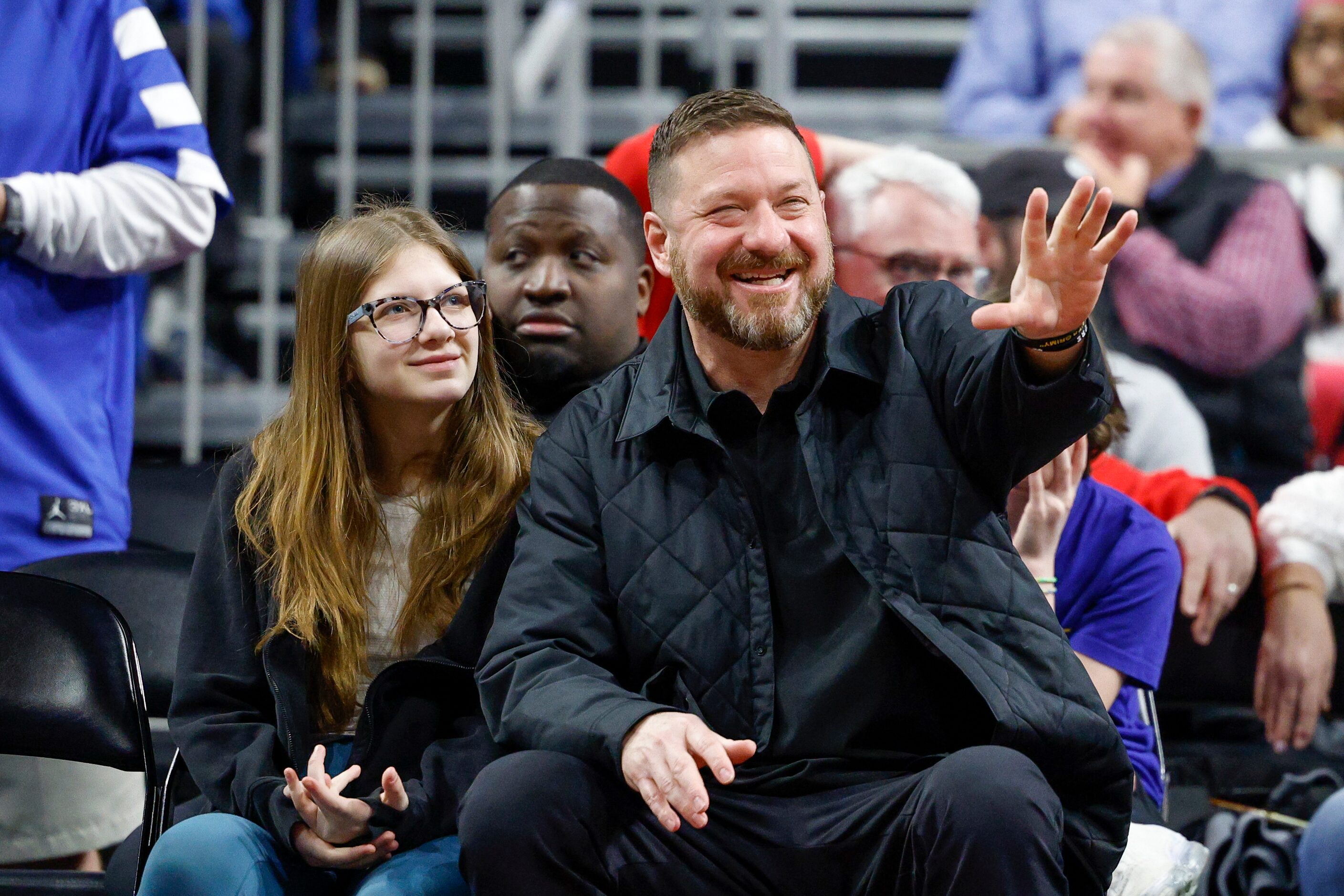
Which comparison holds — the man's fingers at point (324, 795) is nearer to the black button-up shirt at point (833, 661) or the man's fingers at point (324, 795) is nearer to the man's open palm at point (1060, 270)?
the black button-up shirt at point (833, 661)

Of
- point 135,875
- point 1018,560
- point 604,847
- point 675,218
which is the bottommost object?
point 135,875

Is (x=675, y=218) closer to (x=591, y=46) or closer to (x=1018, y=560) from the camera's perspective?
(x=1018, y=560)

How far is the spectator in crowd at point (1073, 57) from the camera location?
481cm

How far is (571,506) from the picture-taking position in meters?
2.08

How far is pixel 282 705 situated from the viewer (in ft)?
6.98

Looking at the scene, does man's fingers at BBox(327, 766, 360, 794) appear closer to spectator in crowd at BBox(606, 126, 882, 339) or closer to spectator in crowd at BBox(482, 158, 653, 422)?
spectator in crowd at BBox(482, 158, 653, 422)

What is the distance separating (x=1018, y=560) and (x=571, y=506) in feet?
1.92

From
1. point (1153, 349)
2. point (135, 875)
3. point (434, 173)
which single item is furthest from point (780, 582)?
point (434, 173)

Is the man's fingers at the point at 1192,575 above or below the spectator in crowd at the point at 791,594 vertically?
below

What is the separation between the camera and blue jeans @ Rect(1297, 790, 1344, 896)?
87.1 inches

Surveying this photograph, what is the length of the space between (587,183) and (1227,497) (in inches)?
49.9

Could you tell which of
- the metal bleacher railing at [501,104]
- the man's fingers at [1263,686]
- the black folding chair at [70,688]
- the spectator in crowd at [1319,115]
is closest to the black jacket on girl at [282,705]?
the black folding chair at [70,688]

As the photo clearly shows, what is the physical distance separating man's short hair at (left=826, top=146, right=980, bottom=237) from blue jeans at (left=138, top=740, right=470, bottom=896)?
1.73 m

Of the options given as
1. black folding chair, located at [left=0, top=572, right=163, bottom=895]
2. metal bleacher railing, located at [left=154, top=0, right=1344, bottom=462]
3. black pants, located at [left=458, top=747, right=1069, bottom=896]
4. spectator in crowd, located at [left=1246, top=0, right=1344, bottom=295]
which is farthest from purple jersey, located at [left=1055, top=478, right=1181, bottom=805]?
spectator in crowd, located at [left=1246, top=0, right=1344, bottom=295]
